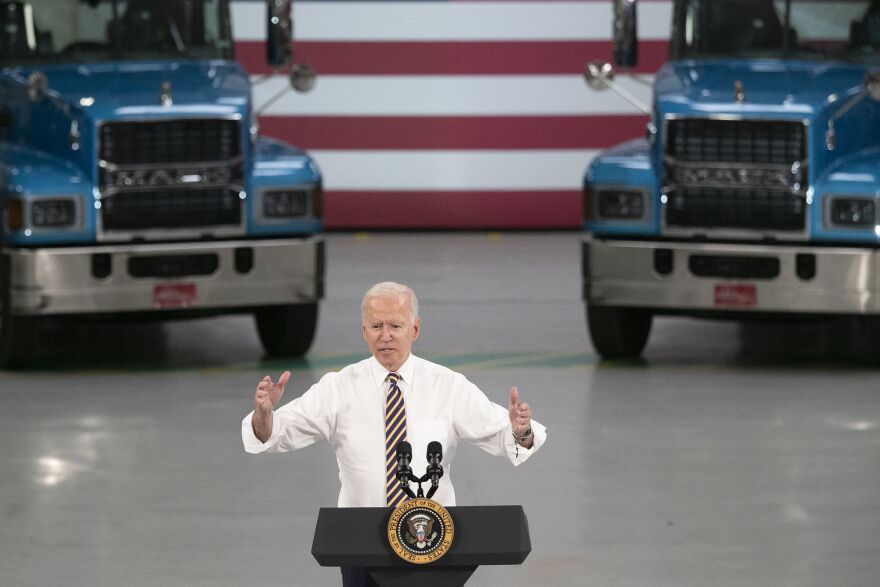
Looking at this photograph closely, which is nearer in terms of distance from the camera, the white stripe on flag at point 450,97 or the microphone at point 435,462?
the microphone at point 435,462

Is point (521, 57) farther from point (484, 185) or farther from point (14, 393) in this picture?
point (14, 393)

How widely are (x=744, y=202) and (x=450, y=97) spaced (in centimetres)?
836

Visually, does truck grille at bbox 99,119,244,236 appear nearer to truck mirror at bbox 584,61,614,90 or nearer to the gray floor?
the gray floor

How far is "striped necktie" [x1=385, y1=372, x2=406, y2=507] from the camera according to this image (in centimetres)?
407

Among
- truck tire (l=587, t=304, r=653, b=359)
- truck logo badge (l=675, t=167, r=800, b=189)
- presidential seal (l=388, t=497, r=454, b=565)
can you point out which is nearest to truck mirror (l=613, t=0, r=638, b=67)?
truck logo badge (l=675, t=167, r=800, b=189)

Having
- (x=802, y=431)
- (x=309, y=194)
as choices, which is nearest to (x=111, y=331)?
(x=309, y=194)

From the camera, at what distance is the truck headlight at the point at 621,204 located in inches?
388

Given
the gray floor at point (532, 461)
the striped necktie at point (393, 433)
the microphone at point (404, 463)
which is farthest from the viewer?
the gray floor at point (532, 461)

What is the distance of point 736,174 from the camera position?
32.0 ft

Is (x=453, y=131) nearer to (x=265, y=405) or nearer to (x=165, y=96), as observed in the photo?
(x=165, y=96)

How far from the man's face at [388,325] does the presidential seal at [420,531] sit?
37cm

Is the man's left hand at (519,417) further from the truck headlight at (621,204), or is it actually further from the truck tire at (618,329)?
the truck tire at (618,329)

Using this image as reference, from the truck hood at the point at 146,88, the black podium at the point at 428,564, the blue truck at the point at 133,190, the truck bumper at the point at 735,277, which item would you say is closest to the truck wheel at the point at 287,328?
the blue truck at the point at 133,190

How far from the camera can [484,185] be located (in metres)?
17.9
